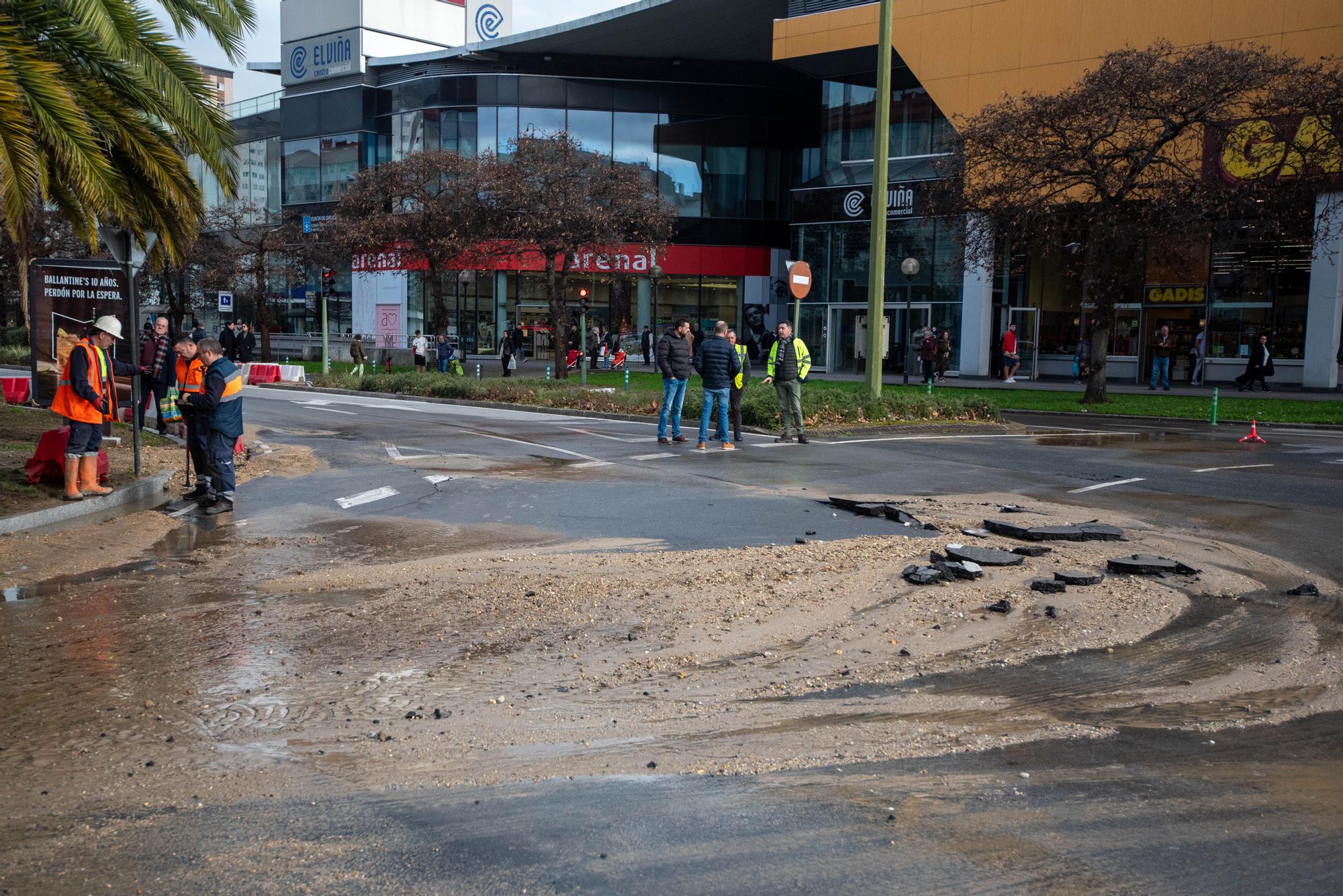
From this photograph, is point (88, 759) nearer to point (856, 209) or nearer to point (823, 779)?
point (823, 779)

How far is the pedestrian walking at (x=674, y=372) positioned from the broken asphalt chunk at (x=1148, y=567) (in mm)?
10183

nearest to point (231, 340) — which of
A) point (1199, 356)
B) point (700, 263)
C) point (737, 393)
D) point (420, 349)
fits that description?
point (420, 349)

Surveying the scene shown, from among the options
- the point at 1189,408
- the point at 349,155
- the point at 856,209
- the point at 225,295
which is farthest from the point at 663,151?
the point at 1189,408

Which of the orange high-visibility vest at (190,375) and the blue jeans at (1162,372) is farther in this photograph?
the blue jeans at (1162,372)

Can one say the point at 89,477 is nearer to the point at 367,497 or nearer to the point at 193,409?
the point at 193,409

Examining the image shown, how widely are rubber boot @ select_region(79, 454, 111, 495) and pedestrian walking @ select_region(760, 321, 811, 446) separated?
384 inches

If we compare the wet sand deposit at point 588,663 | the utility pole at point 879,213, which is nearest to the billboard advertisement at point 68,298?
the wet sand deposit at point 588,663

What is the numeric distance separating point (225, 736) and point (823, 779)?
260cm

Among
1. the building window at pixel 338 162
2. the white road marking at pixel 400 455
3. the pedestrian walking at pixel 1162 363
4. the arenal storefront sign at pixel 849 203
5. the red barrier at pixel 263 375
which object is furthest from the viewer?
the building window at pixel 338 162

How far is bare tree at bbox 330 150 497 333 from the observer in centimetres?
3450

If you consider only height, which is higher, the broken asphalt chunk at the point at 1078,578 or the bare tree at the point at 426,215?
the bare tree at the point at 426,215

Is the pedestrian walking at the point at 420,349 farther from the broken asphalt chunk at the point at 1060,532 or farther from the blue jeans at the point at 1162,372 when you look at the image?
the broken asphalt chunk at the point at 1060,532

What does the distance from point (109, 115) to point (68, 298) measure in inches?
267

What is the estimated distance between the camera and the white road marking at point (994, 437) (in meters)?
18.5
